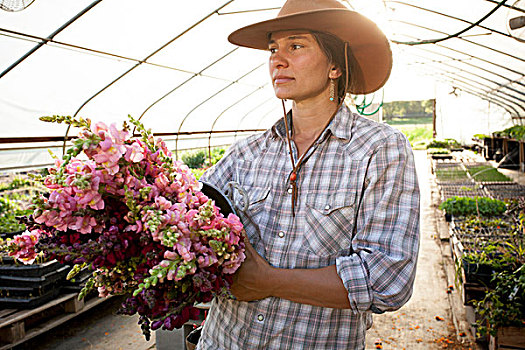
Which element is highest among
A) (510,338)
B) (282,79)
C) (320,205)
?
(282,79)

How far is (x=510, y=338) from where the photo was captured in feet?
8.44

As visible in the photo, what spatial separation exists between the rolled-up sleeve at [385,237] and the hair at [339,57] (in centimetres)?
→ 33

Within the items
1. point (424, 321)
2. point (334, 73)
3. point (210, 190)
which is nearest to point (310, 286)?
point (210, 190)

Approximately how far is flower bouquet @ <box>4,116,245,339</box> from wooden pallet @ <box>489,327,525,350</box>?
2.24 metres

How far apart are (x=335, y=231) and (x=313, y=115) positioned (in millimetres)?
408

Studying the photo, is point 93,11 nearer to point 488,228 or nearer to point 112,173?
point 112,173

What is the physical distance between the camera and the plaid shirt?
3.73 ft

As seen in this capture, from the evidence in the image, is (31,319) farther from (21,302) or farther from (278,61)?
(278,61)

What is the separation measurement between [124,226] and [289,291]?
479 millimetres

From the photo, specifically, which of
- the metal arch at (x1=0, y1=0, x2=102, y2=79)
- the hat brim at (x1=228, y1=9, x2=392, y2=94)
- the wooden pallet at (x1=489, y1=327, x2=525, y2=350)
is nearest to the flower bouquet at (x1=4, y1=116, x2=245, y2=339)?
the hat brim at (x1=228, y1=9, x2=392, y2=94)

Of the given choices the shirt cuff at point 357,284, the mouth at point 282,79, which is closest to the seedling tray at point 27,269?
the mouth at point 282,79

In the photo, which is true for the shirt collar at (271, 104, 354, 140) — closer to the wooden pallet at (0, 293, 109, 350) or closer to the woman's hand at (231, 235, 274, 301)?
the woman's hand at (231, 235, 274, 301)

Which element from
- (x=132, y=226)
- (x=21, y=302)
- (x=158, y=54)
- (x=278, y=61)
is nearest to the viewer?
(x=132, y=226)

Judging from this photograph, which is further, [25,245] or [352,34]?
[352,34]
